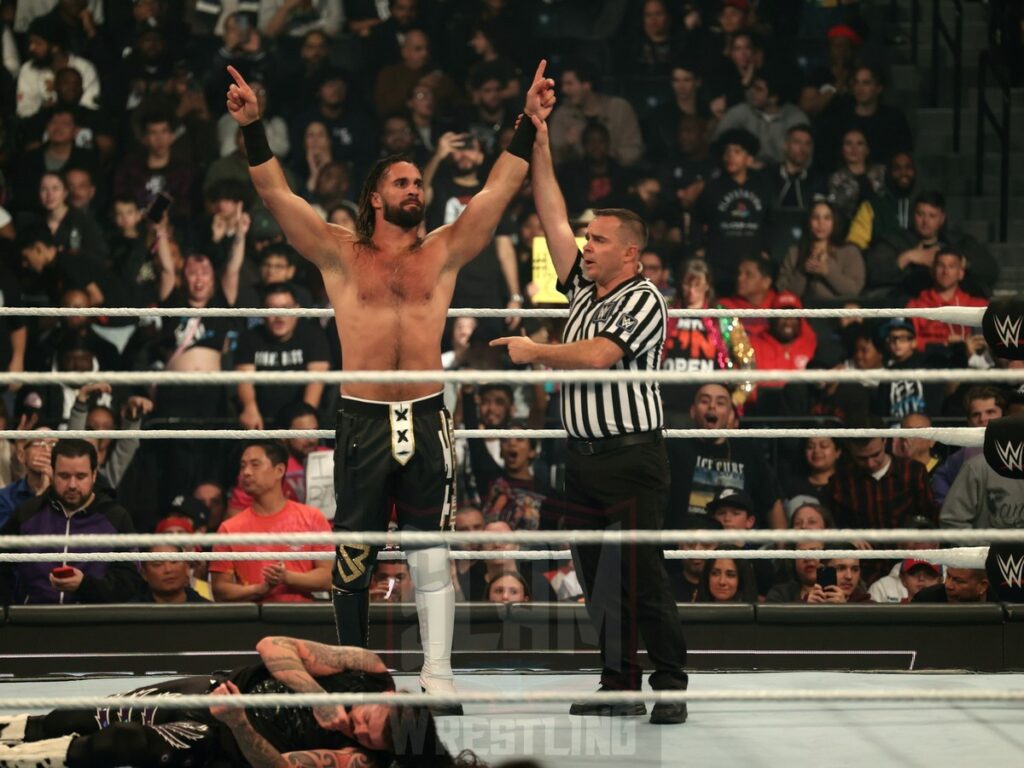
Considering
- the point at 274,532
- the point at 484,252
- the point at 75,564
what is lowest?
the point at 75,564

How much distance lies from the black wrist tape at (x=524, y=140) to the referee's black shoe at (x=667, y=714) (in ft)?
4.38

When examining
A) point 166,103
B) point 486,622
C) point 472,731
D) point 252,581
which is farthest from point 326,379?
point 166,103

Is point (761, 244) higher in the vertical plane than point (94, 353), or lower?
higher

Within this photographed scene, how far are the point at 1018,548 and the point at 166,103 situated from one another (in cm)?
568

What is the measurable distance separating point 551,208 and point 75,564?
86.1 inches

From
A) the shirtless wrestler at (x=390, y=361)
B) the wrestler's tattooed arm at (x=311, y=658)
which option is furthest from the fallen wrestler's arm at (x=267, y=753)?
the shirtless wrestler at (x=390, y=361)

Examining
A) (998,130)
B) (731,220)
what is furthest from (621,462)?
(998,130)

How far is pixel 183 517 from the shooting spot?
5418 millimetres

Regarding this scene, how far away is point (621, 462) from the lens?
350cm

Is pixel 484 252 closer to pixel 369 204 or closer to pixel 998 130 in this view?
pixel 998 130

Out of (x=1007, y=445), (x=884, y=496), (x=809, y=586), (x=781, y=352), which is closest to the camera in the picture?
(x=1007, y=445)

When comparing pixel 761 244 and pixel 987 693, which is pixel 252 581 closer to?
pixel 987 693

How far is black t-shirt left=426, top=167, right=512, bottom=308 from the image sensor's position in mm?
6664

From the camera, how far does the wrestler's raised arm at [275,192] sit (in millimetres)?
3377
